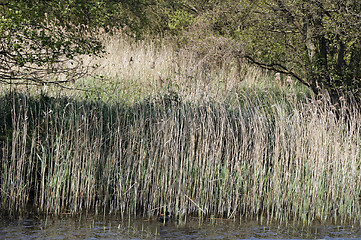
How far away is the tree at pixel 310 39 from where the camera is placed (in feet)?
31.0

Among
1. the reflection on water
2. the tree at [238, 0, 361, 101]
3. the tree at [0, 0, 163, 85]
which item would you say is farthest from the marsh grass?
the tree at [238, 0, 361, 101]

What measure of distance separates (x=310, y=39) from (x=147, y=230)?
6505 millimetres

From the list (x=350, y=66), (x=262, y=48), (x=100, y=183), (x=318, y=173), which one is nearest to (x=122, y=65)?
(x=262, y=48)

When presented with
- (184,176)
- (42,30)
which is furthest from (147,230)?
(42,30)

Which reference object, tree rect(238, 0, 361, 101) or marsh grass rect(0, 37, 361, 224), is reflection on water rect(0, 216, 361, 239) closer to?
marsh grass rect(0, 37, 361, 224)

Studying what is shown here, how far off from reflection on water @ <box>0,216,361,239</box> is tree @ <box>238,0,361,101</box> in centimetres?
471

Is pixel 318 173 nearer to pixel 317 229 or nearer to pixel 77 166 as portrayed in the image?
pixel 317 229

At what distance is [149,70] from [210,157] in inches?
265

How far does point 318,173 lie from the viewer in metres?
6.28

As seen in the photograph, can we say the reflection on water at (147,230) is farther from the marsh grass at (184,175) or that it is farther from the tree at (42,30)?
the tree at (42,30)

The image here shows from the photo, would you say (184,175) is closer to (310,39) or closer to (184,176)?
(184,176)

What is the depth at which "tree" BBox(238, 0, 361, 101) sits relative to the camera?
9453 mm

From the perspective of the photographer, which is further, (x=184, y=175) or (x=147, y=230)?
(x=184, y=175)

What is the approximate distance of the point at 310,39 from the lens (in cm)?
1028
